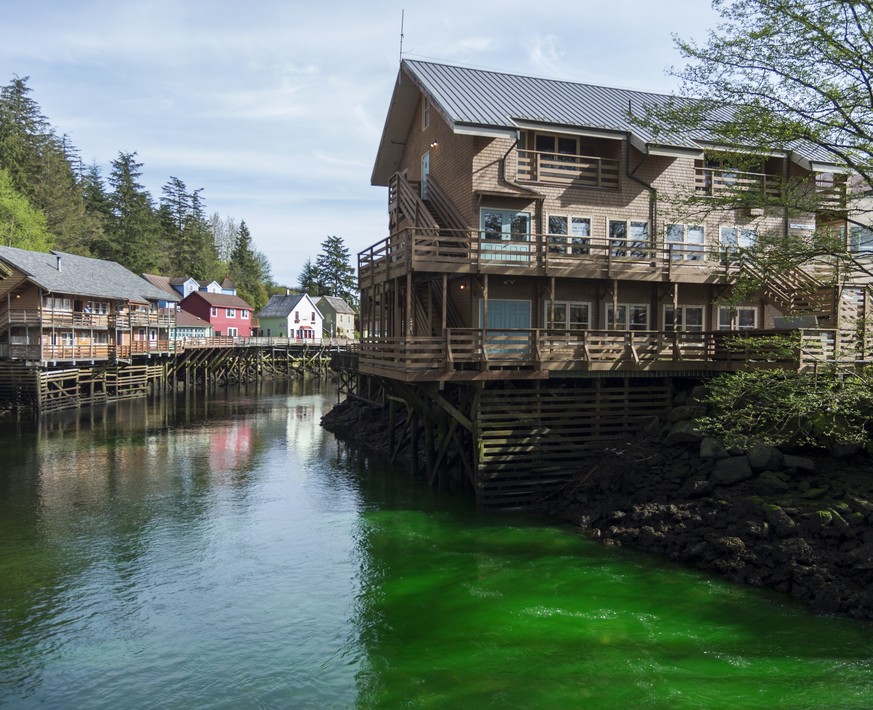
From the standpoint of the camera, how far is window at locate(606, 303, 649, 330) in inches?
875

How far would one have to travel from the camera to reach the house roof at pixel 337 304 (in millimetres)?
93125

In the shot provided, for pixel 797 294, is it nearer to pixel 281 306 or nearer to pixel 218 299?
pixel 218 299

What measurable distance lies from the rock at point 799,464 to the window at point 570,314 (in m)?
8.16

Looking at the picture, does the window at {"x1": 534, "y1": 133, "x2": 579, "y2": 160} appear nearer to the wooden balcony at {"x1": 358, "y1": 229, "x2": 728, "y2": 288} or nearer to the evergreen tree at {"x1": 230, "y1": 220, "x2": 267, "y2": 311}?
the wooden balcony at {"x1": 358, "y1": 229, "x2": 728, "y2": 288}

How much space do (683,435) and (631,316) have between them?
20.8 feet

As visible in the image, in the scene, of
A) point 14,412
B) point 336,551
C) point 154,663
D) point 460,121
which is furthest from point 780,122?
point 14,412

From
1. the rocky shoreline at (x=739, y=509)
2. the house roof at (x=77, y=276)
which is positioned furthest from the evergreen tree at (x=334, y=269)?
the rocky shoreline at (x=739, y=509)

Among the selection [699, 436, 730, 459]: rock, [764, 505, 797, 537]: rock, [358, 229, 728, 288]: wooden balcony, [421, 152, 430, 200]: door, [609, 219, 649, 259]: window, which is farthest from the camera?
[421, 152, 430, 200]: door

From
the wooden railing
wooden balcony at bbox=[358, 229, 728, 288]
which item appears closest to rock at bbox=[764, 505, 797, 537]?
wooden balcony at bbox=[358, 229, 728, 288]

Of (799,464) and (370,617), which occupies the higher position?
(799,464)

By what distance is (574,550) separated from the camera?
47.7 feet

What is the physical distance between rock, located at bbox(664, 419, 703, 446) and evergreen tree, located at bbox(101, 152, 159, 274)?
2777 inches

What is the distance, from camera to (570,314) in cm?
2166

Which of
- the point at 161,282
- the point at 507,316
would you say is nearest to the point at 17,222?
the point at 161,282
